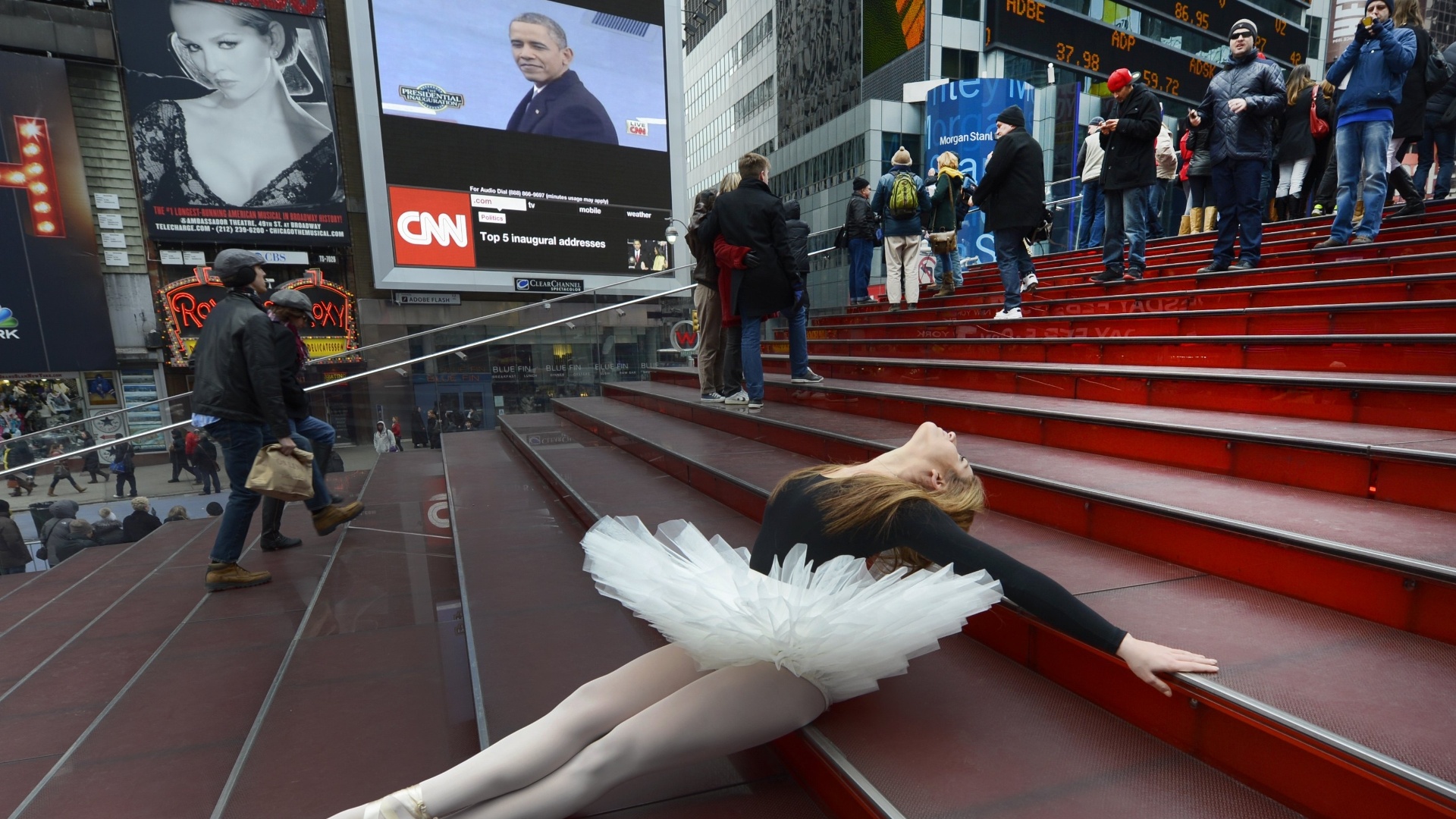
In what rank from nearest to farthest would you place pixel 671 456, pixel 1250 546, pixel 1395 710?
pixel 1395 710 → pixel 1250 546 → pixel 671 456

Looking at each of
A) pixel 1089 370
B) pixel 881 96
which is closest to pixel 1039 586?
pixel 1089 370

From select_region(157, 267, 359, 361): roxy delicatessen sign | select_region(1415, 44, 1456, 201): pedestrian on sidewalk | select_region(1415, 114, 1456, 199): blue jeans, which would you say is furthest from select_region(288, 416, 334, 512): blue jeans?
select_region(1415, 114, 1456, 199): blue jeans

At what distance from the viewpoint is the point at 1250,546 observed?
6.23 feet

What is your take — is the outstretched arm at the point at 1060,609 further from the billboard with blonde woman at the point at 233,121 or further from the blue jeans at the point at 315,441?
the billboard with blonde woman at the point at 233,121

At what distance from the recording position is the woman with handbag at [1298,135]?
725 cm

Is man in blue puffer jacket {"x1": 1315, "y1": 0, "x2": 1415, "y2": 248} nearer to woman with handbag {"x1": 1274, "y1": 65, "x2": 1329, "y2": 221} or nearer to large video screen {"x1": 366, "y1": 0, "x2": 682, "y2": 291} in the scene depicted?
woman with handbag {"x1": 1274, "y1": 65, "x2": 1329, "y2": 221}

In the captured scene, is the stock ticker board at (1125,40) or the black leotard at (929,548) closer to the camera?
the black leotard at (929,548)

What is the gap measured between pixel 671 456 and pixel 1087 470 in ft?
8.57

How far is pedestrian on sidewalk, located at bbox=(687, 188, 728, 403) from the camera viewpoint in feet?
Answer: 17.9

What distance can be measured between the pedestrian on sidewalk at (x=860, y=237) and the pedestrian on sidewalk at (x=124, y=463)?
8446 millimetres

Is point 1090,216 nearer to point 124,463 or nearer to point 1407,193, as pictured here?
point 1407,193

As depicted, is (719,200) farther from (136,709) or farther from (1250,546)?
(136,709)

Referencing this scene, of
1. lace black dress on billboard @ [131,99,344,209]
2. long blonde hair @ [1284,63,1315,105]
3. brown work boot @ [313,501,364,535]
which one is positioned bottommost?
brown work boot @ [313,501,364,535]

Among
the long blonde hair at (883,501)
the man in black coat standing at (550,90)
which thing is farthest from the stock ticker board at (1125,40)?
the long blonde hair at (883,501)
